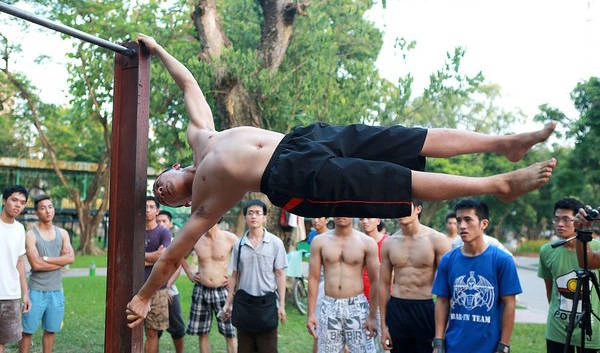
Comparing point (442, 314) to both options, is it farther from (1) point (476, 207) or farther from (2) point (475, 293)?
(1) point (476, 207)

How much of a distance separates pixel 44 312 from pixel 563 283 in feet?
15.9

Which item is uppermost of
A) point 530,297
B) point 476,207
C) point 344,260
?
point 476,207

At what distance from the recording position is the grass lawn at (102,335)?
734cm

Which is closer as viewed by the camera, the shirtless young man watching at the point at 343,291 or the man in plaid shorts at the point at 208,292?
the shirtless young man watching at the point at 343,291

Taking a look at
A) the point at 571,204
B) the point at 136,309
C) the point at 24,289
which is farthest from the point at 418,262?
the point at 24,289

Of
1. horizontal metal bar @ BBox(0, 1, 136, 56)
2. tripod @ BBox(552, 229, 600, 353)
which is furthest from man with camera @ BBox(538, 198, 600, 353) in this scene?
horizontal metal bar @ BBox(0, 1, 136, 56)

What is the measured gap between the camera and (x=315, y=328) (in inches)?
230

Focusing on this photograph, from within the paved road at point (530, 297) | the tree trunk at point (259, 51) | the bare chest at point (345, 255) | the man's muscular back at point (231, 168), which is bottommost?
the paved road at point (530, 297)

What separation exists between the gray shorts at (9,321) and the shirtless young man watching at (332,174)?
269 cm

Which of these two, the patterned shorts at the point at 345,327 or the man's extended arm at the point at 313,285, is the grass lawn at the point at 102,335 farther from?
the patterned shorts at the point at 345,327

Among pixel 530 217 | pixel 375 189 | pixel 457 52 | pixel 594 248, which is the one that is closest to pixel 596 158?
pixel 457 52

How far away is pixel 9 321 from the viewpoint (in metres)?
5.61

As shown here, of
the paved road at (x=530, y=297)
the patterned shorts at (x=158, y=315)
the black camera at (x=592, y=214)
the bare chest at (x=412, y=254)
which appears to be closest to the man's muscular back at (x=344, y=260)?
the bare chest at (x=412, y=254)

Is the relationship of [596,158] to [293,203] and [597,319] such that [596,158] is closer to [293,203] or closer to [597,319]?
[597,319]
